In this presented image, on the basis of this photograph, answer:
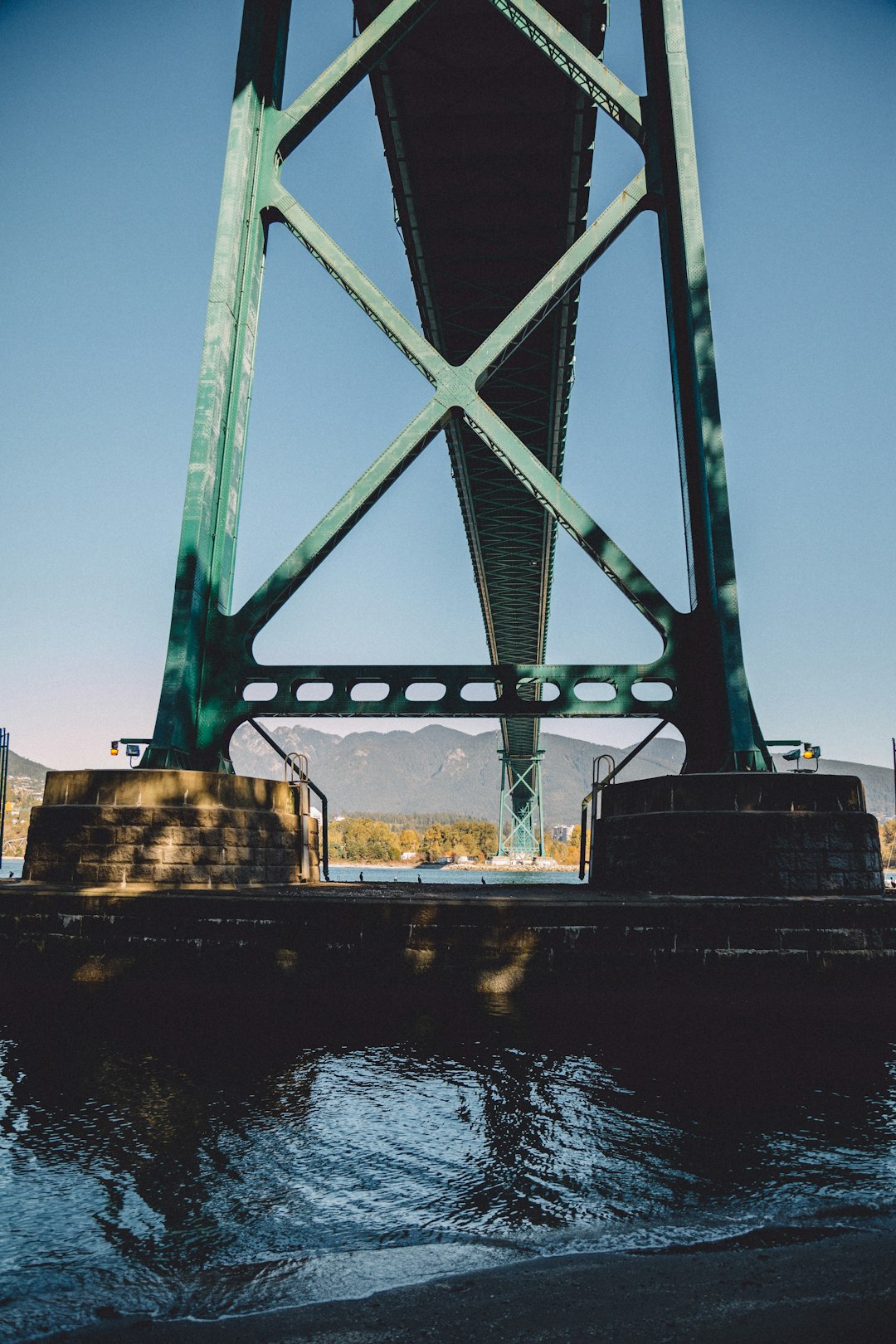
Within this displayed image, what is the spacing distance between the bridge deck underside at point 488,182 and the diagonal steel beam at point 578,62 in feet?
15.6

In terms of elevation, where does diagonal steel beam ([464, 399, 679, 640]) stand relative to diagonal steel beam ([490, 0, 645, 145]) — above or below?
below

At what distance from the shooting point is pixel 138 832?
334 inches

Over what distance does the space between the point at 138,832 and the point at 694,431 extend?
303 inches

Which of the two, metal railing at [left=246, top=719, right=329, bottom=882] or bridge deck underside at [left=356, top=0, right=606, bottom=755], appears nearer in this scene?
metal railing at [left=246, top=719, right=329, bottom=882]

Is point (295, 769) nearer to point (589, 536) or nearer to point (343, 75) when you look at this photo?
point (589, 536)

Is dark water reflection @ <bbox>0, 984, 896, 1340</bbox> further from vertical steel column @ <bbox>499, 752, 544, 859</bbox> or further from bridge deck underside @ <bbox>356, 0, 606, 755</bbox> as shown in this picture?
vertical steel column @ <bbox>499, 752, 544, 859</bbox>

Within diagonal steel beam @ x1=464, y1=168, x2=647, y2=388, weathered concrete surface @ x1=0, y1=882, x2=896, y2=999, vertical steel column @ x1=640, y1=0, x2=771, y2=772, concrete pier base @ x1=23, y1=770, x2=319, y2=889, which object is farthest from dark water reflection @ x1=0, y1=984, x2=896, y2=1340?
diagonal steel beam @ x1=464, y1=168, x2=647, y2=388

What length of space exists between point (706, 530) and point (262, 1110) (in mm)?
8307

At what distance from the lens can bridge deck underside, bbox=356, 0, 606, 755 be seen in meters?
16.3

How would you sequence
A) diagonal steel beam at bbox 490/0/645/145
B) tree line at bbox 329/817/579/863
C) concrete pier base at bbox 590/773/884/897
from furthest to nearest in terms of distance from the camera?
tree line at bbox 329/817/579/863
diagonal steel beam at bbox 490/0/645/145
concrete pier base at bbox 590/773/884/897

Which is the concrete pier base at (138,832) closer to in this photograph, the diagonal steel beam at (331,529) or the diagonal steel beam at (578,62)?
the diagonal steel beam at (331,529)

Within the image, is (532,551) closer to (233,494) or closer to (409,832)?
(233,494)

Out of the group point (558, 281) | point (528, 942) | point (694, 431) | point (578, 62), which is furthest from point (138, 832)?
point (578, 62)

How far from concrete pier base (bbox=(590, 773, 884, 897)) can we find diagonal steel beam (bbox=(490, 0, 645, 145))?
28.4ft
